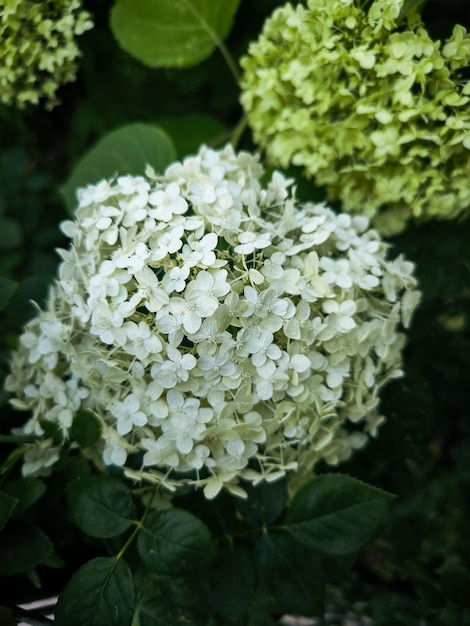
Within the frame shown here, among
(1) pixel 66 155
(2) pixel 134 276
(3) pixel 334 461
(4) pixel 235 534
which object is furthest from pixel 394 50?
(1) pixel 66 155

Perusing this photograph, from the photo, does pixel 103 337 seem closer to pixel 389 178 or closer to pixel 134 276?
pixel 134 276

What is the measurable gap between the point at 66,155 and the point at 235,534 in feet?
3.49

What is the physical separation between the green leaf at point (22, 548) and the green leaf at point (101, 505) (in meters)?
0.05

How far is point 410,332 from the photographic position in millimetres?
1278

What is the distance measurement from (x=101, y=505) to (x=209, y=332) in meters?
0.28

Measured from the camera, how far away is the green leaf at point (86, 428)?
2.88 ft

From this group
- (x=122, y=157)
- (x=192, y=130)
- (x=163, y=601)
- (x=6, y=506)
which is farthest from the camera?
(x=192, y=130)

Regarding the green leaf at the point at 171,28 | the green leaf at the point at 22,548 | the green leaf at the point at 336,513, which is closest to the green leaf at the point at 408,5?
the green leaf at the point at 171,28

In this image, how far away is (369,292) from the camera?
3.22 ft

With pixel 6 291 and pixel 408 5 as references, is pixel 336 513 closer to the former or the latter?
pixel 6 291

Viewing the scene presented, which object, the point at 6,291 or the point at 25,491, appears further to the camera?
the point at 6,291

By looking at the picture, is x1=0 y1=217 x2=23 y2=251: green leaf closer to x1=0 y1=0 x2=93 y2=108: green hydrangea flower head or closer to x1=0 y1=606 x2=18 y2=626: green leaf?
x1=0 y1=0 x2=93 y2=108: green hydrangea flower head

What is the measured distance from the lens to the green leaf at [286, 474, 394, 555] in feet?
2.86

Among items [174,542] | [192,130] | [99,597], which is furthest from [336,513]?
[192,130]
